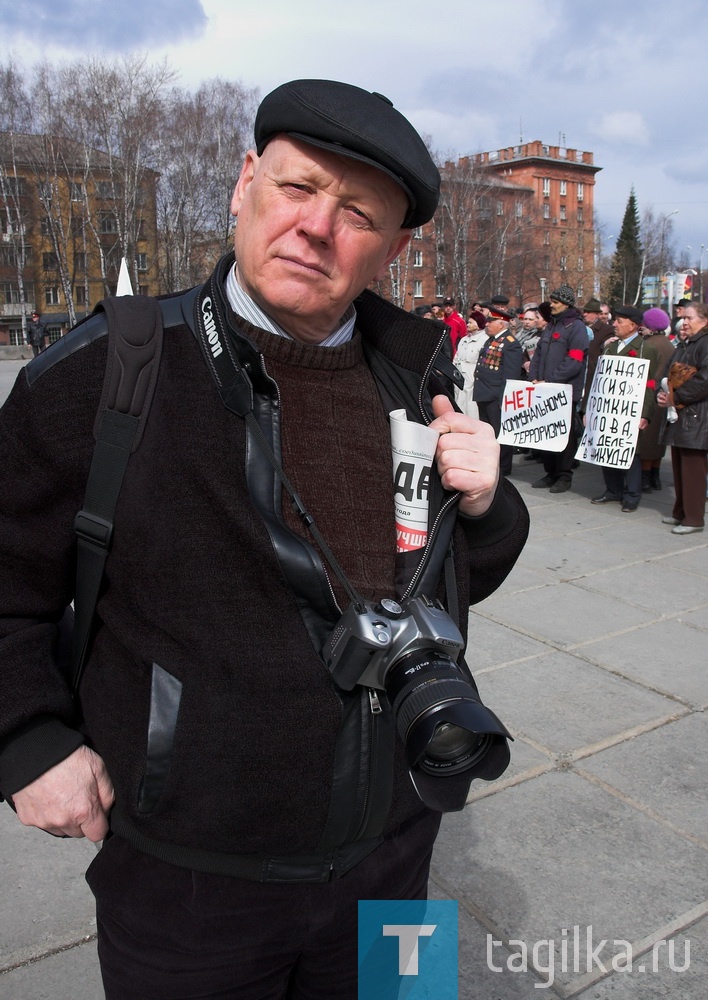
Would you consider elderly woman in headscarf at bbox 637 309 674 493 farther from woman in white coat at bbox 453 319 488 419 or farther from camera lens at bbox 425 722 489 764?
camera lens at bbox 425 722 489 764

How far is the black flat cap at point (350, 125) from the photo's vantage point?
1279 mm

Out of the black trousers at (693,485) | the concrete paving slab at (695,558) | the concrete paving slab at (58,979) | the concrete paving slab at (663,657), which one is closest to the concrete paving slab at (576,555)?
the concrete paving slab at (695,558)

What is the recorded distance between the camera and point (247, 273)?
1.37 metres

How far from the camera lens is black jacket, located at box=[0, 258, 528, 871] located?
1241mm

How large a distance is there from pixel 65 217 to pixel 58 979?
146ft

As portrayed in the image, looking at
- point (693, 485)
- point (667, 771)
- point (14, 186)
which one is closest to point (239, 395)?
point (667, 771)

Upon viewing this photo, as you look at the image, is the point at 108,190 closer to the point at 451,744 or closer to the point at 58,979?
the point at 58,979

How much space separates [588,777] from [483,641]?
4.89ft

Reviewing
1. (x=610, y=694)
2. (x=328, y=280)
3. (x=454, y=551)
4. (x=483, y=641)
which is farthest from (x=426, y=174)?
(x=483, y=641)

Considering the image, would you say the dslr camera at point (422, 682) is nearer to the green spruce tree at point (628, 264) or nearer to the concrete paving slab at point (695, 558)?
the concrete paving slab at point (695, 558)

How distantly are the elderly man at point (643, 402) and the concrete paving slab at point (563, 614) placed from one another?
285 cm

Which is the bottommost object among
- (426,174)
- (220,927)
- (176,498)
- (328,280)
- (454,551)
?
(220,927)

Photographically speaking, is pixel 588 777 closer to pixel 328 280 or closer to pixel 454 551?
pixel 454 551

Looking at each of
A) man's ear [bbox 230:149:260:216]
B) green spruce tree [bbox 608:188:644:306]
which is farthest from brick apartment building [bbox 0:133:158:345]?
green spruce tree [bbox 608:188:644:306]
